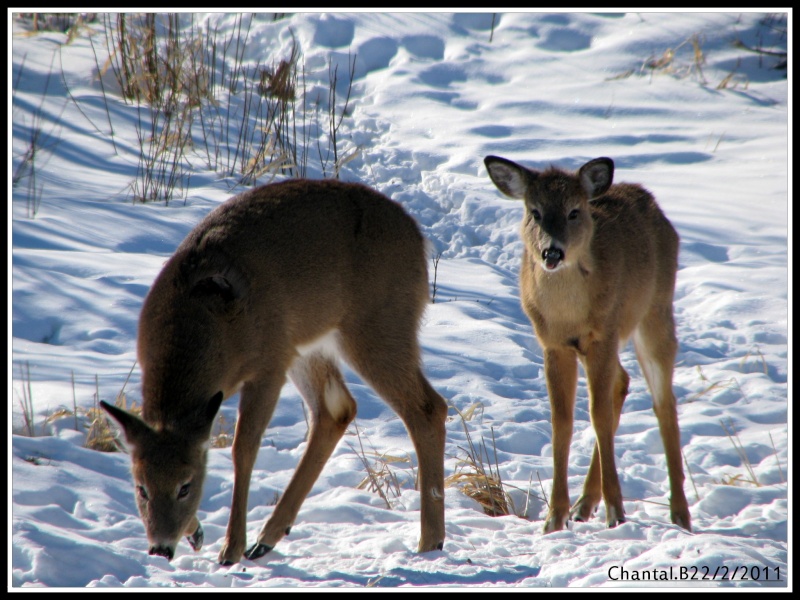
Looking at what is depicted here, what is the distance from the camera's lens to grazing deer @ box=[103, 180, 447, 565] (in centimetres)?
438

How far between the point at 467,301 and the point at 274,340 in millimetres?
4438

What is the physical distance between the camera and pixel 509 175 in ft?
19.5

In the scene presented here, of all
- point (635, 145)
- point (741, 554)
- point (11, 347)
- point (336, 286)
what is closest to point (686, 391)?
point (741, 554)

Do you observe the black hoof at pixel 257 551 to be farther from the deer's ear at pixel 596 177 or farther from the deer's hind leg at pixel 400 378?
the deer's ear at pixel 596 177

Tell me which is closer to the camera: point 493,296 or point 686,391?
point 686,391

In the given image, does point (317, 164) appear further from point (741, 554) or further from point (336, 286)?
point (741, 554)

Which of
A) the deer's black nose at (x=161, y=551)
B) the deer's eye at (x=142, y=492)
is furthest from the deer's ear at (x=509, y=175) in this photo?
the deer's black nose at (x=161, y=551)

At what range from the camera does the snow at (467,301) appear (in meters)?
4.67

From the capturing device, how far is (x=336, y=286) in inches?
200

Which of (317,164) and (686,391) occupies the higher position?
(317,164)

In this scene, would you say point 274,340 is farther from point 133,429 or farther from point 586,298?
point 586,298

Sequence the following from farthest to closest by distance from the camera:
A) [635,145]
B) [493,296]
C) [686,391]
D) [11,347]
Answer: [635,145] < [493,296] < [686,391] < [11,347]

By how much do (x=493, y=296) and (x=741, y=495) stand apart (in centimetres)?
388

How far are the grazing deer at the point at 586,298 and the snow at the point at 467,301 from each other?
0.29 m
